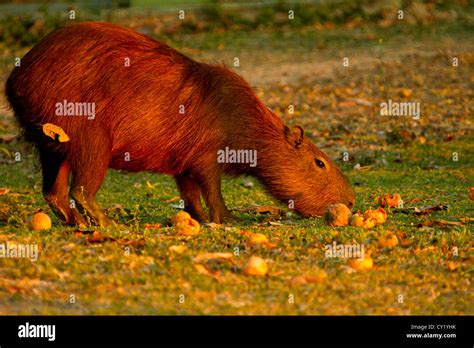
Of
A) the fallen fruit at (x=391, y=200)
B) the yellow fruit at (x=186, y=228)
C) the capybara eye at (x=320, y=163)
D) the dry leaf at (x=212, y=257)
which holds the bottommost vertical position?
the dry leaf at (x=212, y=257)

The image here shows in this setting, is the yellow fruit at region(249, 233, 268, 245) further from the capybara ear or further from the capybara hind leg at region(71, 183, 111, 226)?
the capybara ear

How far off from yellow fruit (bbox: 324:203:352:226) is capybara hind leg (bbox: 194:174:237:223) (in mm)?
852

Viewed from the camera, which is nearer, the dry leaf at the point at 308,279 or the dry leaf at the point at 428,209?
the dry leaf at the point at 308,279

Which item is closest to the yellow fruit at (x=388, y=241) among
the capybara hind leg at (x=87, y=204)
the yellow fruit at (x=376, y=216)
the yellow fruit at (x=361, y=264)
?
the yellow fruit at (x=361, y=264)

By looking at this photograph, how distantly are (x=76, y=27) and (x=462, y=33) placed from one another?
9.97m

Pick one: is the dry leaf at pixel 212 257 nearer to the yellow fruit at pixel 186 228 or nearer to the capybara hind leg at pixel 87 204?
the yellow fruit at pixel 186 228

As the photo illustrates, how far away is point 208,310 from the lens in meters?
5.23

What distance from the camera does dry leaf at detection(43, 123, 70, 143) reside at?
7.20 meters

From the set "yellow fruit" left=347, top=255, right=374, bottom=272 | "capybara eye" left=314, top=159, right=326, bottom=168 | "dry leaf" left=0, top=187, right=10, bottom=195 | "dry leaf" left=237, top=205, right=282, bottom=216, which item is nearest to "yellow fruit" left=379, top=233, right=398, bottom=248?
"yellow fruit" left=347, top=255, right=374, bottom=272

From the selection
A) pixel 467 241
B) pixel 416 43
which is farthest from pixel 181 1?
pixel 467 241

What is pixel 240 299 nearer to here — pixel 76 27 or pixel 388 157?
pixel 76 27

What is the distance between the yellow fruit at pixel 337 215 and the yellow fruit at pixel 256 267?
1574 mm

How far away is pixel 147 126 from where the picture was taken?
7543 millimetres

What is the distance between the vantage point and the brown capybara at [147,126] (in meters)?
7.30
